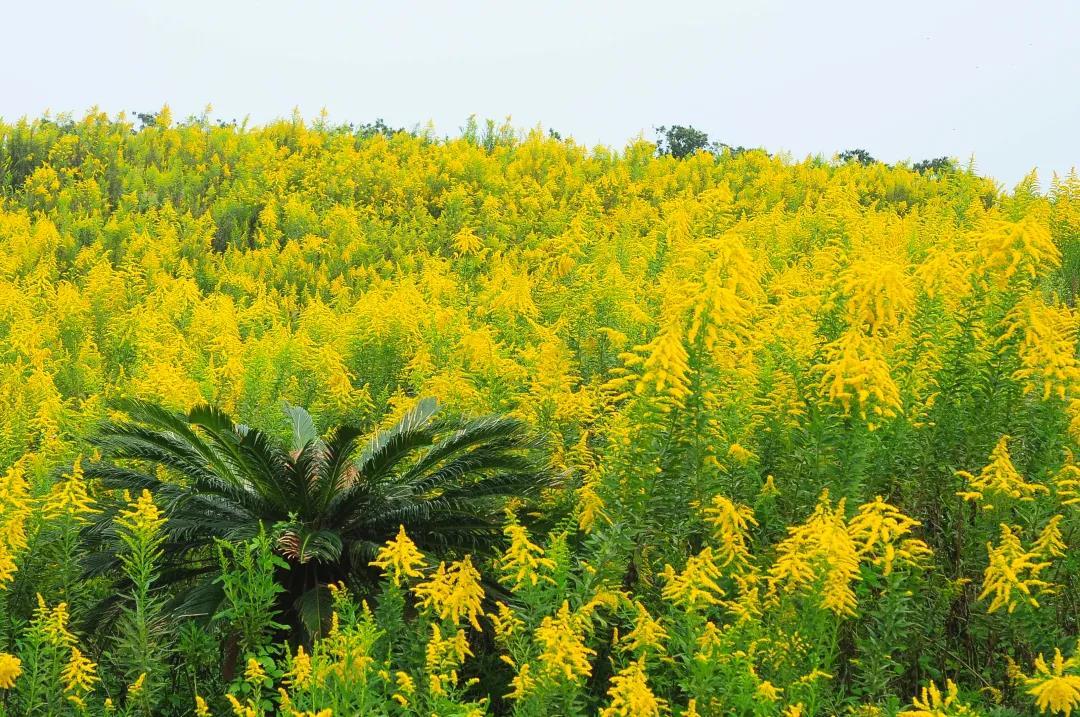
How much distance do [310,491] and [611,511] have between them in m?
2.42

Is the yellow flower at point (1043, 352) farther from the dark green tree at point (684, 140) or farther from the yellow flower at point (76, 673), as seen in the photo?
the dark green tree at point (684, 140)

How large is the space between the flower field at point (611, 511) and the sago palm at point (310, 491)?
0.03 metres

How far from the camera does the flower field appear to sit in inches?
207

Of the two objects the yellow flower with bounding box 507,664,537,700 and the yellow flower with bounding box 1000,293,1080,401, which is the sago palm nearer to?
the yellow flower with bounding box 507,664,537,700

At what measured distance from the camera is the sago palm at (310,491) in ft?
23.1

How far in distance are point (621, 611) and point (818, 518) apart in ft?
5.07

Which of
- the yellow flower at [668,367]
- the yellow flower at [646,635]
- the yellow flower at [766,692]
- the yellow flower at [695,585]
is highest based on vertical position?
the yellow flower at [668,367]

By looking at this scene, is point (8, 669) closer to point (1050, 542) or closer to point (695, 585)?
point (695, 585)

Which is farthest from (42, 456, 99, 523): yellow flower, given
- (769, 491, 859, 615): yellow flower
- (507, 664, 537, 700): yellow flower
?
(769, 491, 859, 615): yellow flower

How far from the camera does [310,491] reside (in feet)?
23.8

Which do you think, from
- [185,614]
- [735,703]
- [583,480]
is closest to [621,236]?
[583,480]

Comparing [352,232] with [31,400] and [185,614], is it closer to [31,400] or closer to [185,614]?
[31,400]

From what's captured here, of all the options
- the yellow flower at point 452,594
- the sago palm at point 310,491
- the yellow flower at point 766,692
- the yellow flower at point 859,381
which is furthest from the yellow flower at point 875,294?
the yellow flower at point 452,594

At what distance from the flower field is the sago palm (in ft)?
0.10
